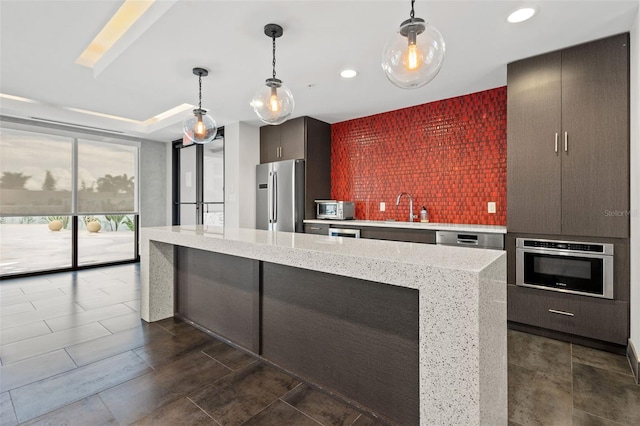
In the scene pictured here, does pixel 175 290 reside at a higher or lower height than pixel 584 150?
lower

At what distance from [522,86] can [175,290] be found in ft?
12.4

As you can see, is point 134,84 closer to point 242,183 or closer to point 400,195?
point 242,183

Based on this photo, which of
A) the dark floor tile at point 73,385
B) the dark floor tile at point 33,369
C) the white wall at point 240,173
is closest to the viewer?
the dark floor tile at point 73,385

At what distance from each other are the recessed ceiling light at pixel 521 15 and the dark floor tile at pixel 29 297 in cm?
547

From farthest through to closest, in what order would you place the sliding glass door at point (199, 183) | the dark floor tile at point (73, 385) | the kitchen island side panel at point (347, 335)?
1. the sliding glass door at point (199, 183)
2. the dark floor tile at point (73, 385)
3. the kitchen island side panel at point (347, 335)

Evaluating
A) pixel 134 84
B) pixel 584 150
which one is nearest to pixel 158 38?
pixel 134 84

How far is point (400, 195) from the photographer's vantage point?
14.3 ft

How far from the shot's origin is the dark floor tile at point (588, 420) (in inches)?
65.7

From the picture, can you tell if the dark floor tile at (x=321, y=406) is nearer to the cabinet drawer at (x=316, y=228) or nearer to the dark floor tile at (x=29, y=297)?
the cabinet drawer at (x=316, y=228)

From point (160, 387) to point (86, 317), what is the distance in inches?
72.5

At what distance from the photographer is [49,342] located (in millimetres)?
2594

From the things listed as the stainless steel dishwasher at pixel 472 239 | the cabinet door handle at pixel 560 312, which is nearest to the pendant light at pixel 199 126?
the stainless steel dishwasher at pixel 472 239

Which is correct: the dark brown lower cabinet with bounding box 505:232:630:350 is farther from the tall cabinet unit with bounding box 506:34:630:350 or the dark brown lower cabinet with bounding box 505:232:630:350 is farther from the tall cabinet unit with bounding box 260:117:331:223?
the tall cabinet unit with bounding box 260:117:331:223

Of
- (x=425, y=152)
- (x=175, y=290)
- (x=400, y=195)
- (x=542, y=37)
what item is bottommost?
(x=175, y=290)
